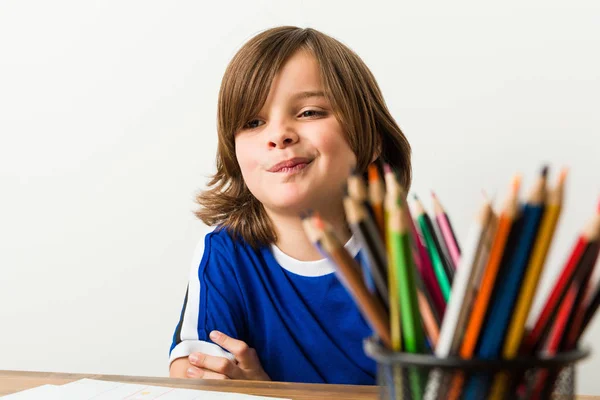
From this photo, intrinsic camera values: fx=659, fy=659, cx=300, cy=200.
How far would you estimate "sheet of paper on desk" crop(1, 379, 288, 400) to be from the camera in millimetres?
499

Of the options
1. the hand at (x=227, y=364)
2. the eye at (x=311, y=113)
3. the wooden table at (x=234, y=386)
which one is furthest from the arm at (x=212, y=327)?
the eye at (x=311, y=113)

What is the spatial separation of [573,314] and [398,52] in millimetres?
1057

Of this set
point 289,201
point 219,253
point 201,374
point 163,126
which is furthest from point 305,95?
point 163,126

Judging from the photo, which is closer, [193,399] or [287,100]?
[193,399]

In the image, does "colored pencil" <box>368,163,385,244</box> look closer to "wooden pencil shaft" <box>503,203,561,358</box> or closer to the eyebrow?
"wooden pencil shaft" <box>503,203,561,358</box>

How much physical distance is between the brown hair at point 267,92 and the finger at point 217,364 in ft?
0.70

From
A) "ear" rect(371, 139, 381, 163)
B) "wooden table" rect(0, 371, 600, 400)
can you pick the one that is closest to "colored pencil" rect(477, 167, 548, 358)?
"wooden table" rect(0, 371, 600, 400)

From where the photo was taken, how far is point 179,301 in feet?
→ 4.62

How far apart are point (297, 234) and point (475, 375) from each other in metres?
0.60

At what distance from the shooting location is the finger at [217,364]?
2.14 ft

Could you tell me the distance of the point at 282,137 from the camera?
0.75 metres

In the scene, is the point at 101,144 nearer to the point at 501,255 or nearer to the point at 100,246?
the point at 100,246

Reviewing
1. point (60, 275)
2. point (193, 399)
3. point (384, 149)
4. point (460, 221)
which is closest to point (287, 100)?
point (384, 149)

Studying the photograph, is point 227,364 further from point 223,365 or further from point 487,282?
point 487,282
